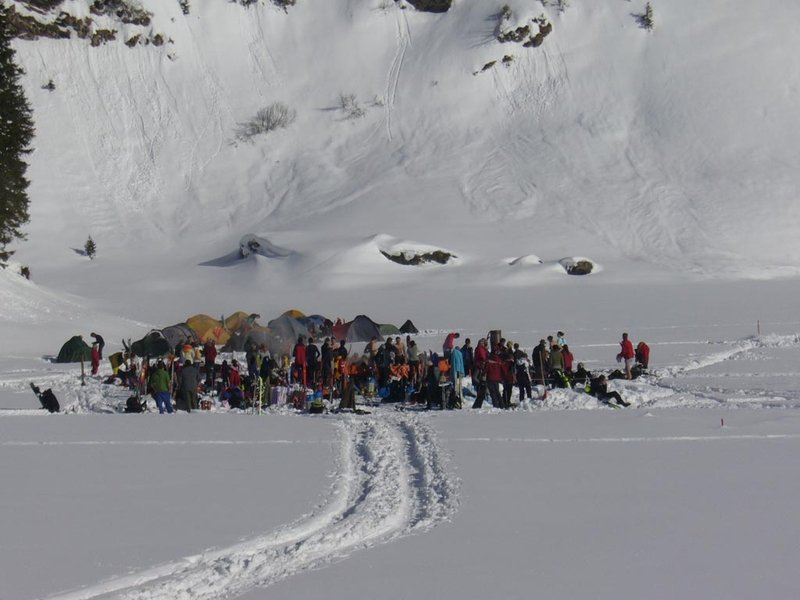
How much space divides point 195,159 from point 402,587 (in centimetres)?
7333

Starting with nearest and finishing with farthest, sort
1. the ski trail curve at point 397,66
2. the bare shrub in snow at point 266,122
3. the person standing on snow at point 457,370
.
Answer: the person standing on snow at point 457,370, the bare shrub in snow at point 266,122, the ski trail curve at point 397,66

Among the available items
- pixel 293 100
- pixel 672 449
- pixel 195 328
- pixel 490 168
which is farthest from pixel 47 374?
pixel 293 100

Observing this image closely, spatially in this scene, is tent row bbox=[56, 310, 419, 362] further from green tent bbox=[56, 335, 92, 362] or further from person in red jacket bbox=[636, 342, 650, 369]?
person in red jacket bbox=[636, 342, 650, 369]

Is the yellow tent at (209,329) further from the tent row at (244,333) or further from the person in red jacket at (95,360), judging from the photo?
the person in red jacket at (95,360)

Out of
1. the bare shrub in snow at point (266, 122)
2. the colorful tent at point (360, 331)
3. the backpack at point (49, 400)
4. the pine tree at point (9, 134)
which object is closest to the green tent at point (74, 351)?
the pine tree at point (9, 134)

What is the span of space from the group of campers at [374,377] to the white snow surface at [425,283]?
0.74 metres

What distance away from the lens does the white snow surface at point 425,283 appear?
Result: 24.2 feet

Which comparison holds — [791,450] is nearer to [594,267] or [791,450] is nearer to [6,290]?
[6,290]

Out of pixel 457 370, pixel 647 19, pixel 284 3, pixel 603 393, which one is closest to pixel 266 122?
pixel 284 3

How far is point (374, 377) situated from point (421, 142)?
192 ft

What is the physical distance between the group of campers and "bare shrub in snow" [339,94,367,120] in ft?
198

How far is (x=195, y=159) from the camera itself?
253ft

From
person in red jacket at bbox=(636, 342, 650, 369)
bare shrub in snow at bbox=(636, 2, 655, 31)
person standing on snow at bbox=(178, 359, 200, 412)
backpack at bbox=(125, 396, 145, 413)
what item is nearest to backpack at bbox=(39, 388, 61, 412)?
backpack at bbox=(125, 396, 145, 413)

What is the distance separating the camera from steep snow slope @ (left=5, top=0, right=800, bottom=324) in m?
62.8
